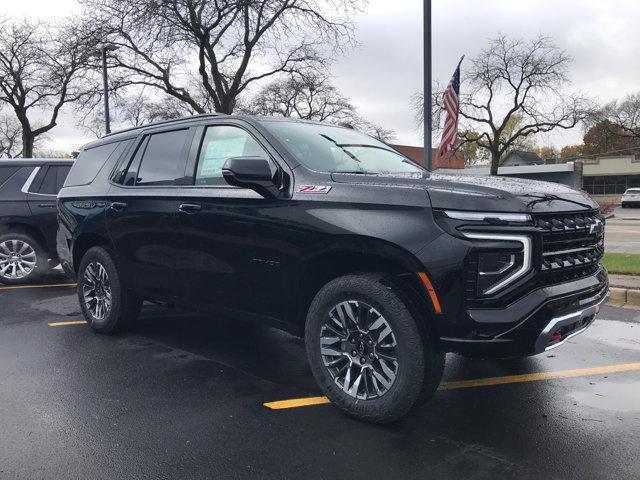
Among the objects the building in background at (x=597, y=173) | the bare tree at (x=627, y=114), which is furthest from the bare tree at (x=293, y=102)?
the bare tree at (x=627, y=114)

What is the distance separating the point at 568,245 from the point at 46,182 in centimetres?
778

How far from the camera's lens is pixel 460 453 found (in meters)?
3.01

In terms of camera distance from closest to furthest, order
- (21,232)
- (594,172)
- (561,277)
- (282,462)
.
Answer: (282,462) → (561,277) → (21,232) → (594,172)

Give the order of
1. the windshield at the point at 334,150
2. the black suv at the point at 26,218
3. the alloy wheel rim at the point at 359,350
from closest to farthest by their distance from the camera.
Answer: the alloy wheel rim at the point at 359,350 < the windshield at the point at 334,150 < the black suv at the point at 26,218

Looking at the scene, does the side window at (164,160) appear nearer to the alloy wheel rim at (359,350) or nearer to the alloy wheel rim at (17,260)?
→ the alloy wheel rim at (359,350)

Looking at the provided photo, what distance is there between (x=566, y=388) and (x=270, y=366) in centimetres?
222

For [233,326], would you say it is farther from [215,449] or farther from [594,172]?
[594,172]

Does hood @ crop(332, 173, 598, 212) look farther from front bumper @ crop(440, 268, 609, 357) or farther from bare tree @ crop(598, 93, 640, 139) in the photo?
bare tree @ crop(598, 93, 640, 139)

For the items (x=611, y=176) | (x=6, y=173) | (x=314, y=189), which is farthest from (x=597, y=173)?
(x=314, y=189)

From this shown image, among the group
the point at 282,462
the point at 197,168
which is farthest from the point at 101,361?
the point at 282,462

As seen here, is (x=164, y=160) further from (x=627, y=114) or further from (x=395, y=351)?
(x=627, y=114)

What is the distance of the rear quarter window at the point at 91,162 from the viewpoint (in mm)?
5510

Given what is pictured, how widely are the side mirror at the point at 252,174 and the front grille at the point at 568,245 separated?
5.45 feet

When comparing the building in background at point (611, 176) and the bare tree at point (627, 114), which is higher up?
the bare tree at point (627, 114)
